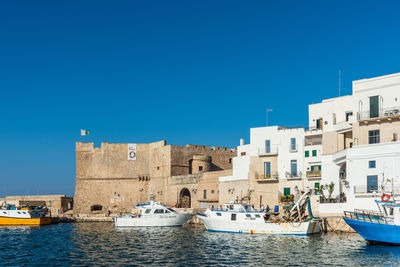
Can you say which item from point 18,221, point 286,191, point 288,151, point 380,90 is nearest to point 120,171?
point 18,221

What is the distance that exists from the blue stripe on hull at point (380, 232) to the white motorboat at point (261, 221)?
4824mm

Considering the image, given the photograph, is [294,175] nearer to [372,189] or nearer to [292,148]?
[292,148]

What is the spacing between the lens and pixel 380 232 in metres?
24.3

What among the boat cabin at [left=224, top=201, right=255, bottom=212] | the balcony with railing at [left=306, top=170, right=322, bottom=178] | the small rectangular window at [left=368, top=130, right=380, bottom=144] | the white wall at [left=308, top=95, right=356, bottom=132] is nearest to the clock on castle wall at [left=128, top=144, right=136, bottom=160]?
the white wall at [left=308, top=95, right=356, bottom=132]

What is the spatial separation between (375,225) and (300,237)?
214 inches

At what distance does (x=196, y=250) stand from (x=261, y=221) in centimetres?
770

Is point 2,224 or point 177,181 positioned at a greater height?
point 177,181

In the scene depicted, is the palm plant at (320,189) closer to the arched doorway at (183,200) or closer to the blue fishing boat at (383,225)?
the blue fishing boat at (383,225)

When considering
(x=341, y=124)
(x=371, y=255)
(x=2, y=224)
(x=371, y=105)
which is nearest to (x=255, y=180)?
(x=341, y=124)

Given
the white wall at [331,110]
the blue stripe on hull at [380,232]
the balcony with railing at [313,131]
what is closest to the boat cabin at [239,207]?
the blue stripe on hull at [380,232]

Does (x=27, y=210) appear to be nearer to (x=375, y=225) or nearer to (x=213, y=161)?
(x=213, y=161)

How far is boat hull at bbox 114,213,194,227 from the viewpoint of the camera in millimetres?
39562

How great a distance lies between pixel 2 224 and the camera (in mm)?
42625

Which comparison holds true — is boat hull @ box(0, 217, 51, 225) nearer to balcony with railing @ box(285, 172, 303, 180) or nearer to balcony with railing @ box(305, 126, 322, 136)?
balcony with railing @ box(285, 172, 303, 180)
